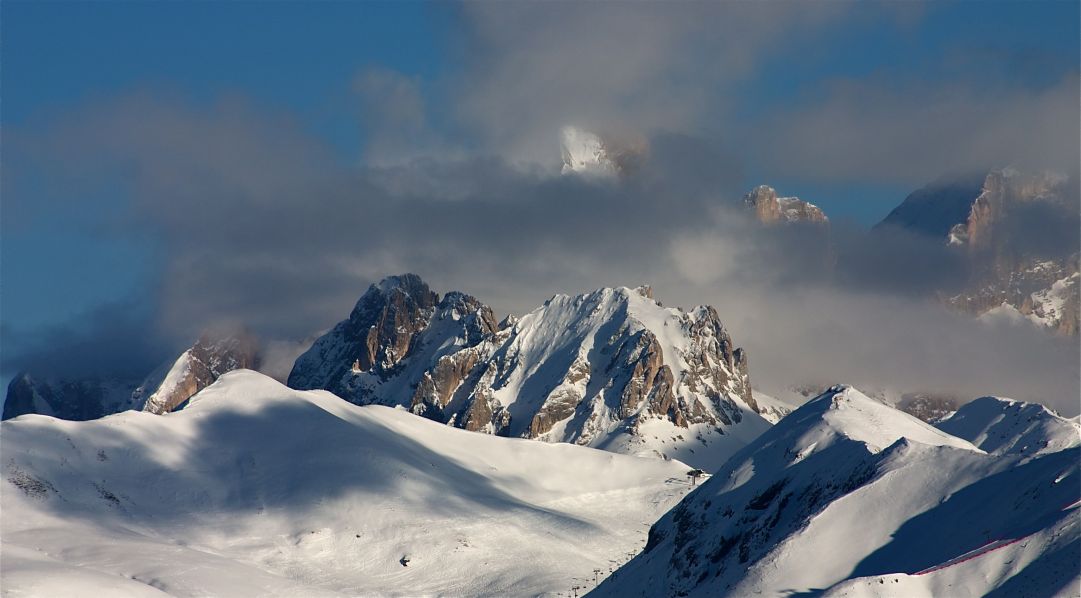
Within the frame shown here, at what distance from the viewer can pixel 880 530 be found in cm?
11844

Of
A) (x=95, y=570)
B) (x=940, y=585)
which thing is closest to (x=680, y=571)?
(x=940, y=585)

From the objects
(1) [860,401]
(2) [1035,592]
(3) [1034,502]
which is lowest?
(2) [1035,592]

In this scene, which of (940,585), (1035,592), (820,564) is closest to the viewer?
(1035,592)

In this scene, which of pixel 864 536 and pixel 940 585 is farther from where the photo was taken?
pixel 864 536

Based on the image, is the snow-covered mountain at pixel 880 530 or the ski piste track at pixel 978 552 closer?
the snow-covered mountain at pixel 880 530

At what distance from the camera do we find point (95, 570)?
170500 millimetres

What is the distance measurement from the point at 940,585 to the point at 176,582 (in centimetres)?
10401

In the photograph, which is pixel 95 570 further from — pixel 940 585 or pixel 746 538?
pixel 940 585

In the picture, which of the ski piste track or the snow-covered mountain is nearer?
the snow-covered mountain

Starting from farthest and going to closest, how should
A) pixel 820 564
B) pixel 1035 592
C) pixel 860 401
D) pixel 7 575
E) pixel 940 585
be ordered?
pixel 860 401 → pixel 7 575 → pixel 820 564 → pixel 940 585 → pixel 1035 592

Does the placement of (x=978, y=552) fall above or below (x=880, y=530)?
below

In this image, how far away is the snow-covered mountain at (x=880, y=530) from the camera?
103 metres

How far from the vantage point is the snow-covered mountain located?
10262cm

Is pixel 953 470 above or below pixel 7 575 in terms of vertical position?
above
